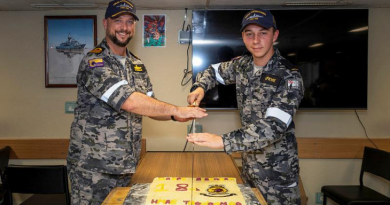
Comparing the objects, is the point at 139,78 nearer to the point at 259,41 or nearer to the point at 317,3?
the point at 259,41

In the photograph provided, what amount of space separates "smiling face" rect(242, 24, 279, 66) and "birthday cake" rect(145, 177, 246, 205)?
0.82m

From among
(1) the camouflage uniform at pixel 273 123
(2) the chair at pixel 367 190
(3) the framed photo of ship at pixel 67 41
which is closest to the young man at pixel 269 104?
(1) the camouflage uniform at pixel 273 123

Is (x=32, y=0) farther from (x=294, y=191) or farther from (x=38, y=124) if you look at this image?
(x=294, y=191)

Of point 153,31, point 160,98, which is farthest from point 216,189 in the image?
point 153,31

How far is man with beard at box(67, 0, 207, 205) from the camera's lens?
1808 mm

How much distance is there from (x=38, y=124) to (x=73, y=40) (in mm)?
937

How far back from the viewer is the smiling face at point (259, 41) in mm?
2037

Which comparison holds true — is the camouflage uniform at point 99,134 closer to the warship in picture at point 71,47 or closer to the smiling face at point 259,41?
the smiling face at point 259,41

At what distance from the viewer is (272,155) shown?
6.60 feet

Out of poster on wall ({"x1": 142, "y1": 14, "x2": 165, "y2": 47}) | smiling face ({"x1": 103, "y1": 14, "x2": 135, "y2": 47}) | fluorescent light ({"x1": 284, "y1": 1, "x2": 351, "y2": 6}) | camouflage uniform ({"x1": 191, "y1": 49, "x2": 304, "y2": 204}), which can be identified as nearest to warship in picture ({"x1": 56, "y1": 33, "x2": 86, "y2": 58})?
poster on wall ({"x1": 142, "y1": 14, "x2": 165, "y2": 47})

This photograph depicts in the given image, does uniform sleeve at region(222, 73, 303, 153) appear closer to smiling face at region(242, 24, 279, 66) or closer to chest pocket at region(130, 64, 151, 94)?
smiling face at region(242, 24, 279, 66)

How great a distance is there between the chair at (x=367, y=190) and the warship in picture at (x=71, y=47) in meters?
2.75

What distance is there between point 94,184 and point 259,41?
4.17 ft

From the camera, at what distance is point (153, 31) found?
3.38m
